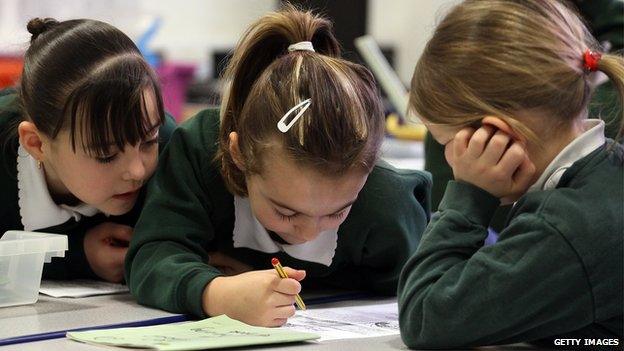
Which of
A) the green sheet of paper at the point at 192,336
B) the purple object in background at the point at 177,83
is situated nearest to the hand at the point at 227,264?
the green sheet of paper at the point at 192,336

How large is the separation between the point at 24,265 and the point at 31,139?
0.63 feet

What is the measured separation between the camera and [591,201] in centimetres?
97

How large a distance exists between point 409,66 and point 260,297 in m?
3.86

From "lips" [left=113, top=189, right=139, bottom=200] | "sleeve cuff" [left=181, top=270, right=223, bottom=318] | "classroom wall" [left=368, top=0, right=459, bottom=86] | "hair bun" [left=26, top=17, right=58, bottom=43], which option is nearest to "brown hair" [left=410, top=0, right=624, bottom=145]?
"sleeve cuff" [left=181, top=270, right=223, bottom=318]

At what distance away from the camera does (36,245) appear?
49.1 inches

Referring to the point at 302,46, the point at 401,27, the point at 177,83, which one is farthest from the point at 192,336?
the point at 401,27

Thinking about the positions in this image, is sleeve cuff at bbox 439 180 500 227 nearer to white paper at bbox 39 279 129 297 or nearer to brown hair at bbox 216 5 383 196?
brown hair at bbox 216 5 383 196

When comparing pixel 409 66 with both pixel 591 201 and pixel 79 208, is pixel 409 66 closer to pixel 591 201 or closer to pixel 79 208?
pixel 79 208

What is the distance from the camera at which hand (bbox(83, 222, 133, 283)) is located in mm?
1411

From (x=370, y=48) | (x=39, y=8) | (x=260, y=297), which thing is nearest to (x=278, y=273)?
(x=260, y=297)

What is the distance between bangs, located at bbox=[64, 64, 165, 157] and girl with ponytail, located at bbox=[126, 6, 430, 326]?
8cm

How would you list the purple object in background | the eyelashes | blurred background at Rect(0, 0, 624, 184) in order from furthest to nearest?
1. the purple object in background
2. blurred background at Rect(0, 0, 624, 184)
3. the eyelashes

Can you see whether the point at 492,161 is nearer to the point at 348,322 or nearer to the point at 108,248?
the point at 348,322

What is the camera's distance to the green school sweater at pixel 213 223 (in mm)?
1263
